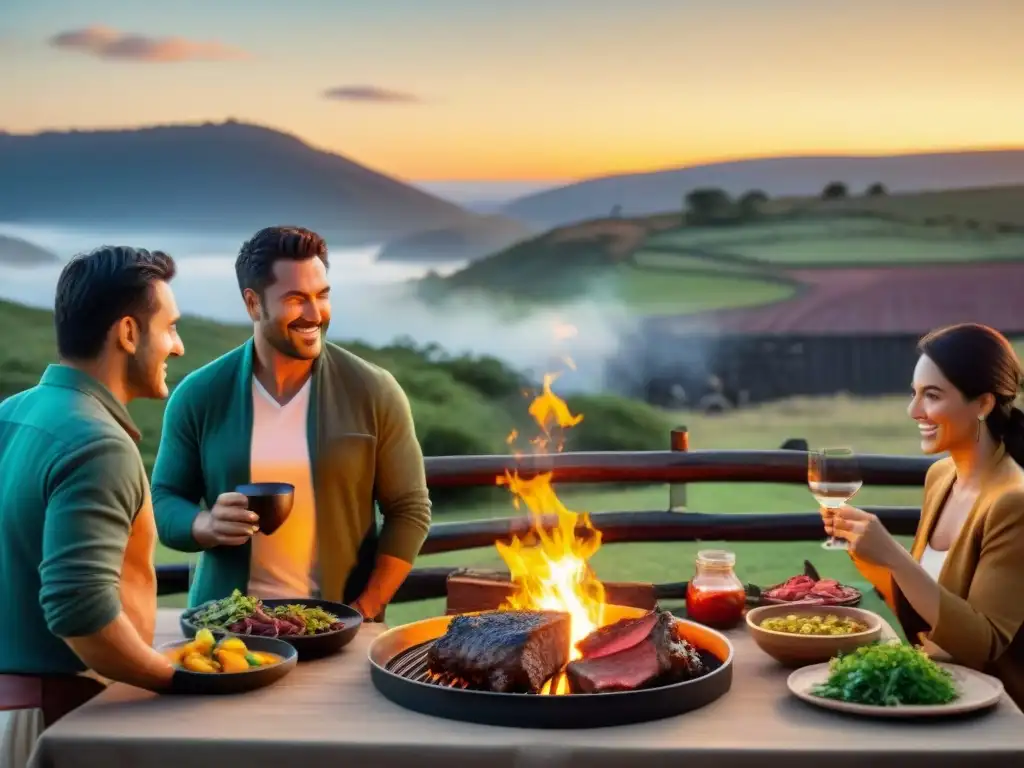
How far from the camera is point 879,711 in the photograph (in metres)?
2.41

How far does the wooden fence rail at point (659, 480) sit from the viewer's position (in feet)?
18.2

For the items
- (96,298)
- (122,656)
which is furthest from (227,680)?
(96,298)

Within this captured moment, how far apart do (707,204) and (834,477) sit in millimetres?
7211

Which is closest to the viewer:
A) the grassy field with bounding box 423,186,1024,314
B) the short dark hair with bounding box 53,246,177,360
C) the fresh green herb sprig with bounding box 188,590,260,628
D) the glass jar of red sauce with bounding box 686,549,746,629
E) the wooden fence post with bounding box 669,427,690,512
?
the short dark hair with bounding box 53,246,177,360

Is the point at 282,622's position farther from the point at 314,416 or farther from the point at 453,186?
the point at 453,186

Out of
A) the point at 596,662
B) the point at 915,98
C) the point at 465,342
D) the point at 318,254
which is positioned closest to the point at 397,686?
the point at 596,662

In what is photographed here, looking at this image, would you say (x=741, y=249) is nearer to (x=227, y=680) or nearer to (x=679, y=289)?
(x=679, y=289)

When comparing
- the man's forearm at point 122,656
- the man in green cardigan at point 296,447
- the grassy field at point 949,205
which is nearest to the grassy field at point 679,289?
the grassy field at point 949,205

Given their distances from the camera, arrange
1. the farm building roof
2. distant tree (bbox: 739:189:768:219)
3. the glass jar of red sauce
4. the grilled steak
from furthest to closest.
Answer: distant tree (bbox: 739:189:768:219)
the farm building roof
the glass jar of red sauce
the grilled steak

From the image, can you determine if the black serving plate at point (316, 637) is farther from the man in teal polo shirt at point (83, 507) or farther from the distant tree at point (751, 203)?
the distant tree at point (751, 203)

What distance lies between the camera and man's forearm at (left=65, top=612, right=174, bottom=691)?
236 cm

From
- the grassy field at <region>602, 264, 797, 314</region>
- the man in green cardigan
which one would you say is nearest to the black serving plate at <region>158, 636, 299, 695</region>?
the man in green cardigan

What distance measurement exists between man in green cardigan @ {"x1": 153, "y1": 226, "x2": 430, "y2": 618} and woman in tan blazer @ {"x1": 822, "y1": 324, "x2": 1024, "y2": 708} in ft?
4.38

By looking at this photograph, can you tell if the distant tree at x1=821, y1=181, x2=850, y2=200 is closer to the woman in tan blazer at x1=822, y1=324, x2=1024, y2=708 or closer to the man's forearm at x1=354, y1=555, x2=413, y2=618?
the woman in tan blazer at x1=822, y1=324, x2=1024, y2=708
